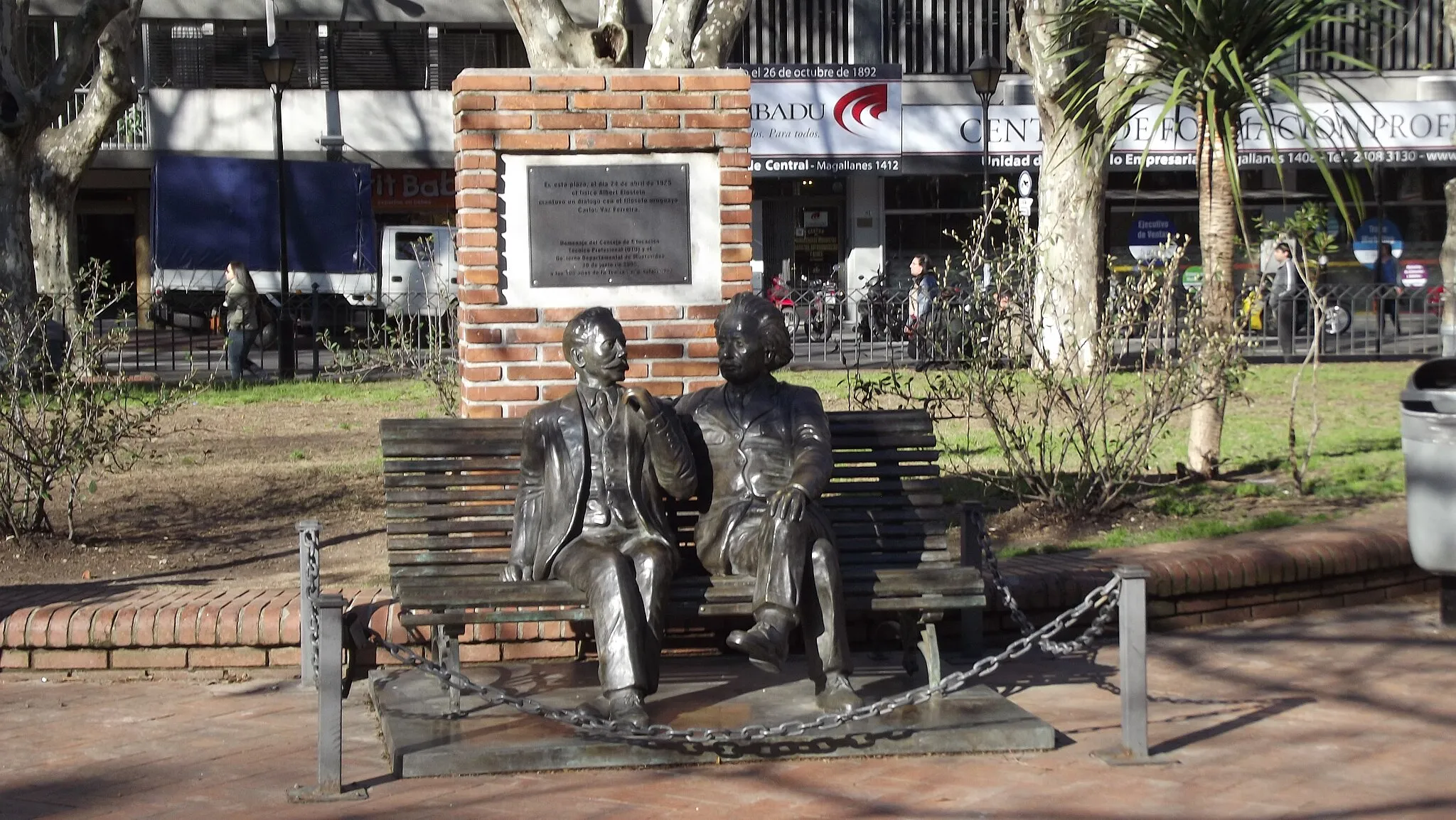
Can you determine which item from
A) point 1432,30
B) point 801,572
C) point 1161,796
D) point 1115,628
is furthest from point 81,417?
point 1432,30

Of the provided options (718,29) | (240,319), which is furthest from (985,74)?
(718,29)

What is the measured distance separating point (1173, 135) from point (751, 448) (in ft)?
88.9

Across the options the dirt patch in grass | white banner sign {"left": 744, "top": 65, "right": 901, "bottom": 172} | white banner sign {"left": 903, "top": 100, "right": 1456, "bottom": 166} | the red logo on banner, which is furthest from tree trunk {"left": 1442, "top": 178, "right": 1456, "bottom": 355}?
the red logo on banner

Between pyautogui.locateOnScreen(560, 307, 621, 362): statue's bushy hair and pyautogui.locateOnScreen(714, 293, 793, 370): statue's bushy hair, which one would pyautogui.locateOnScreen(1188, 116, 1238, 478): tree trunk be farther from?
pyautogui.locateOnScreen(560, 307, 621, 362): statue's bushy hair

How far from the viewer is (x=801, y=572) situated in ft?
18.3

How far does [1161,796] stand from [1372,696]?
1.60 metres

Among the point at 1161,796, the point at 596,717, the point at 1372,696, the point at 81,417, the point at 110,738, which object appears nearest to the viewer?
the point at 1161,796

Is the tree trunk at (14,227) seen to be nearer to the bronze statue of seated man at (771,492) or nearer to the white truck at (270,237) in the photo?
the white truck at (270,237)

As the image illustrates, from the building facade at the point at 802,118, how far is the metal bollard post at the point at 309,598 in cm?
2630

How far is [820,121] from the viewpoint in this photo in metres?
32.2

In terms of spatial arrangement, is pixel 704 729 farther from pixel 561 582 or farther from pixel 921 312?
pixel 921 312

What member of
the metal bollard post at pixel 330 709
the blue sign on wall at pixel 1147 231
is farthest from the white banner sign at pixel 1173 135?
the metal bollard post at pixel 330 709

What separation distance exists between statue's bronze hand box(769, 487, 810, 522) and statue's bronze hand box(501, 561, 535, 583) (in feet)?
2.91

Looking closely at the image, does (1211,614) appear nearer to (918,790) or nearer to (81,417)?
(918,790)
